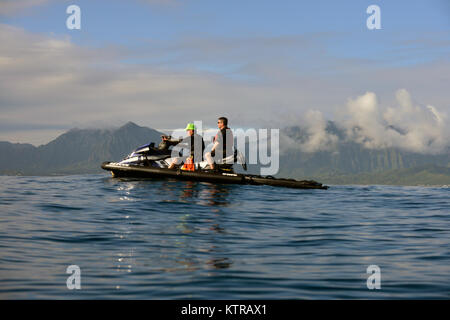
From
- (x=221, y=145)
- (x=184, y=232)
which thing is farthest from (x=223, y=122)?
(x=184, y=232)

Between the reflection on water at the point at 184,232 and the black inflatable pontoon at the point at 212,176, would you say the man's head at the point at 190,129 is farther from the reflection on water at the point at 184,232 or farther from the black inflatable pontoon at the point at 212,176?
the reflection on water at the point at 184,232

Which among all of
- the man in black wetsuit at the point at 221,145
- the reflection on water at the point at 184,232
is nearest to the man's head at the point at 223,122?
the man in black wetsuit at the point at 221,145

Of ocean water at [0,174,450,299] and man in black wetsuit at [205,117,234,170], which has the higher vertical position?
man in black wetsuit at [205,117,234,170]

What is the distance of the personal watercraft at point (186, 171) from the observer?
2309 cm

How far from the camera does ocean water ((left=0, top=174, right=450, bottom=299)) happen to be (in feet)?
24.6

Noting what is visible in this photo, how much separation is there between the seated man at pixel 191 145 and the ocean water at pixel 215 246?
4674 mm

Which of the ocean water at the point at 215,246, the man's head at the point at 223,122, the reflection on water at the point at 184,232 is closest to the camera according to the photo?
the ocean water at the point at 215,246

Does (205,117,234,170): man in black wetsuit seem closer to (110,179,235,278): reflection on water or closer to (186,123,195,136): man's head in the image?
(186,123,195,136): man's head

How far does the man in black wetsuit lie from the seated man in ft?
2.01

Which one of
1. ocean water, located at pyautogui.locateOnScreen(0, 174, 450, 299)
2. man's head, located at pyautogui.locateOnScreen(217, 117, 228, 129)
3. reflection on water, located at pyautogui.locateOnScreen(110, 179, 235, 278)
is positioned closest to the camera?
ocean water, located at pyautogui.locateOnScreen(0, 174, 450, 299)

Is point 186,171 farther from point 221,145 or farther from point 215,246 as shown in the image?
point 215,246

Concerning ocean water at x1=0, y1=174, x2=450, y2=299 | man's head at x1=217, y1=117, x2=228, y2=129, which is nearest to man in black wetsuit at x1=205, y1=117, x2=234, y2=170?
man's head at x1=217, y1=117, x2=228, y2=129
